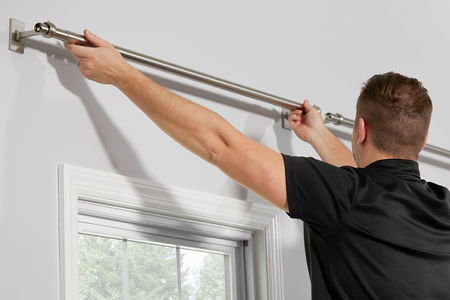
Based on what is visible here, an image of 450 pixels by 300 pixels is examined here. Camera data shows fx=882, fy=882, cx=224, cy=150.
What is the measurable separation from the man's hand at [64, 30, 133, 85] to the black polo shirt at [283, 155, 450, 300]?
1.21 ft

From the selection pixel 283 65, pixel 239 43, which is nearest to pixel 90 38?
pixel 239 43

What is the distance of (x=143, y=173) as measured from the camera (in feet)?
6.44

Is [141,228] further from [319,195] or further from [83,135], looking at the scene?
[319,195]

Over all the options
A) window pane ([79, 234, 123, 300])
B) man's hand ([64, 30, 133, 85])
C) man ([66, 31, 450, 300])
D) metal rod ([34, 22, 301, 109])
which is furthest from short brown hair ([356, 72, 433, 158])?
window pane ([79, 234, 123, 300])

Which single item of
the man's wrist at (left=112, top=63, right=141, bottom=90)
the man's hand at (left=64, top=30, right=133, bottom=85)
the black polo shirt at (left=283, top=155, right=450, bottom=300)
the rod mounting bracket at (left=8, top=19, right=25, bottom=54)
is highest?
the rod mounting bracket at (left=8, top=19, right=25, bottom=54)

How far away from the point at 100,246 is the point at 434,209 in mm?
715

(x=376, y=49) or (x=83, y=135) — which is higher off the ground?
(x=376, y=49)

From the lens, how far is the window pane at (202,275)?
2098mm

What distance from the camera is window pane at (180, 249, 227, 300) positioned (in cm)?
210

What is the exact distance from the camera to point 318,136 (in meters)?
2.28

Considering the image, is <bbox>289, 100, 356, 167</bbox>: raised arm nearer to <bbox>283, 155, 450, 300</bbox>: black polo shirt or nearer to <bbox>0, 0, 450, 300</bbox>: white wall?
<bbox>0, 0, 450, 300</bbox>: white wall

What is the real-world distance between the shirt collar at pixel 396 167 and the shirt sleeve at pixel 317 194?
114 millimetres

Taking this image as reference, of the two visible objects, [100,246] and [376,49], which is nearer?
[100,246]

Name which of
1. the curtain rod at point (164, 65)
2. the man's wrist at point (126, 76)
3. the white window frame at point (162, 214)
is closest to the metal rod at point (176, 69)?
the curtain rod at point (164, 65)
